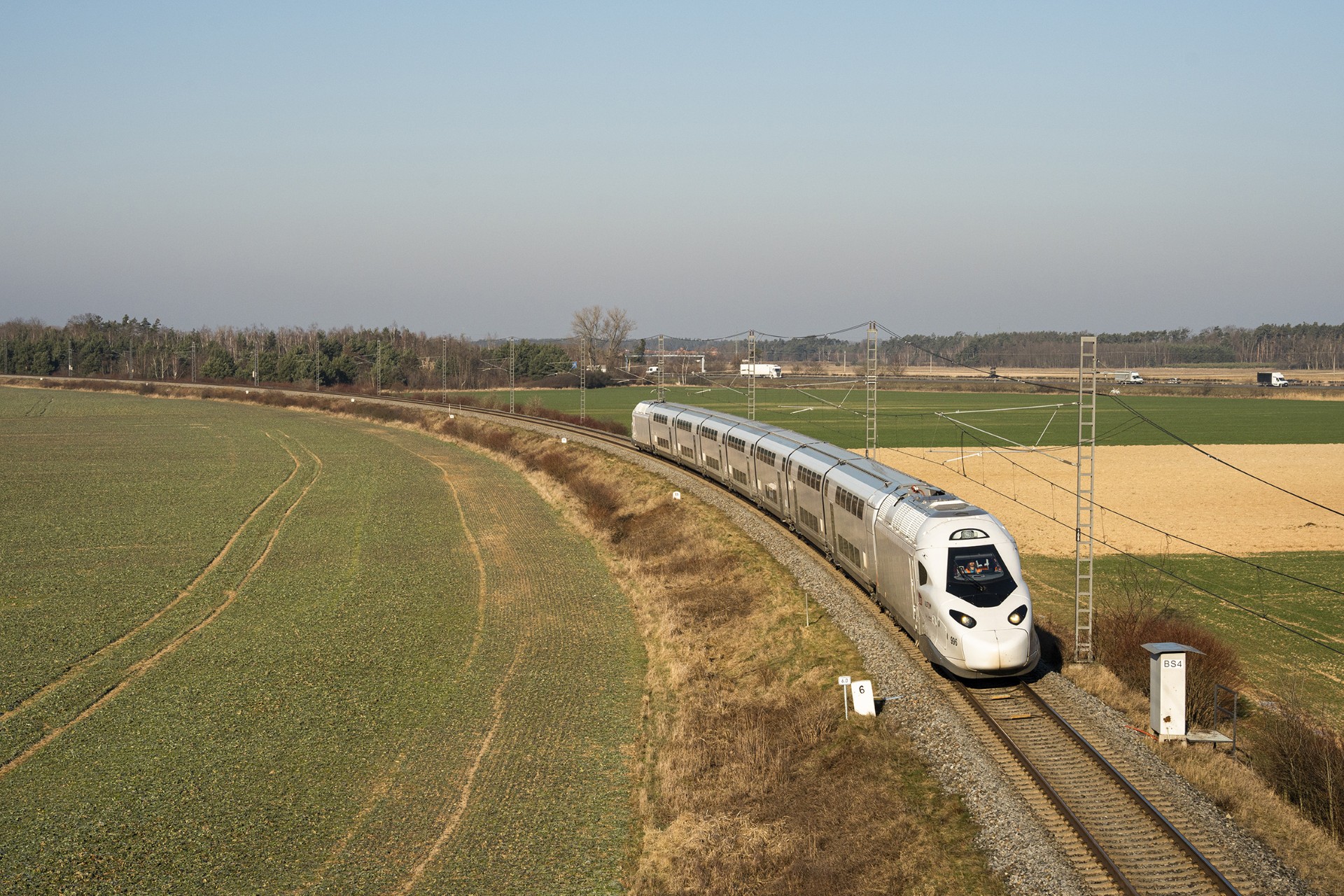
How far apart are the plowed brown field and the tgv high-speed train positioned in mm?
11538

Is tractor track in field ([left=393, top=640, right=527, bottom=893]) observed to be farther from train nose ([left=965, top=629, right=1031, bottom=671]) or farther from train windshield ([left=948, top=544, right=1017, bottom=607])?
train windshield ([left=948, top=544, right=1017, bottom=607])

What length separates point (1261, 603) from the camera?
3512cm

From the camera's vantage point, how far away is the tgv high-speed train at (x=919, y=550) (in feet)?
→ 67.8

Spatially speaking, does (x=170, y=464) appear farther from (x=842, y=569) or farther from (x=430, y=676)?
(x=842, y=569)

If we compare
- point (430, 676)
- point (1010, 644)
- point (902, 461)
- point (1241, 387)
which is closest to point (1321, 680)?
point (1010, 644)

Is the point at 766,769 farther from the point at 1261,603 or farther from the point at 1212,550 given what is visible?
the point at 1212,550

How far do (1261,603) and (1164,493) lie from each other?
26.0m

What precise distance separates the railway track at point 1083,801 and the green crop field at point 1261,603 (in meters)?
6.36

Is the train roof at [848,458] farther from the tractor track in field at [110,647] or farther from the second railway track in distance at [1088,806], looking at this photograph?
the tractor track in field at [110,647]

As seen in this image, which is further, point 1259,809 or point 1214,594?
point 1214,594

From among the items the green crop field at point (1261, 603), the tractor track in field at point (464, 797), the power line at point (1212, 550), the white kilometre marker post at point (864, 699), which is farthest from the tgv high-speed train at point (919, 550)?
the power line at point (1212, 550)

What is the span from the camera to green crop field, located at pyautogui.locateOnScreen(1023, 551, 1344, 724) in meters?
27.4

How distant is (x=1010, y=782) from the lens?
1747 centimetres

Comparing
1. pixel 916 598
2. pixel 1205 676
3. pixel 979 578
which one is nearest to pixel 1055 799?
pixel 979 578
